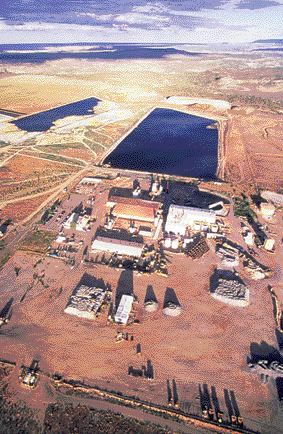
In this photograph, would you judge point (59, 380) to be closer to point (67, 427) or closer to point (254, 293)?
point (67, 427)

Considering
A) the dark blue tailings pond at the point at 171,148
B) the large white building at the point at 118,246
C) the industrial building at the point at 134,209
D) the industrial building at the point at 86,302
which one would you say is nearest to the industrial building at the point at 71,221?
the industrial building at the point at 134,209

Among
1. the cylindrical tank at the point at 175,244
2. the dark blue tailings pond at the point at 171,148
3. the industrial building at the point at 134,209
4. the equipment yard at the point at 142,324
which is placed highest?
the dark blue tailings pond at the point at 171,148

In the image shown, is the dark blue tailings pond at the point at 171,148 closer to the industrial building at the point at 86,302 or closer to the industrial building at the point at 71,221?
the industrial building at the point at 71,221

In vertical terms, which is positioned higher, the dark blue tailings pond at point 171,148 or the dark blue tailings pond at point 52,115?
the dark blue tailings pond at point 52,115

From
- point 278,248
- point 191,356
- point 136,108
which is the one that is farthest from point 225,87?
point 191,356

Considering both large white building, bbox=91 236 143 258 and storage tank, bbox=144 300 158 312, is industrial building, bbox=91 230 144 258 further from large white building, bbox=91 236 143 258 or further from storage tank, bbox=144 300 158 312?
storage tank, bbox=144 300 158 312

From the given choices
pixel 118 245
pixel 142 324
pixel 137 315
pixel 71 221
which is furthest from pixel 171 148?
pixel 142 324
